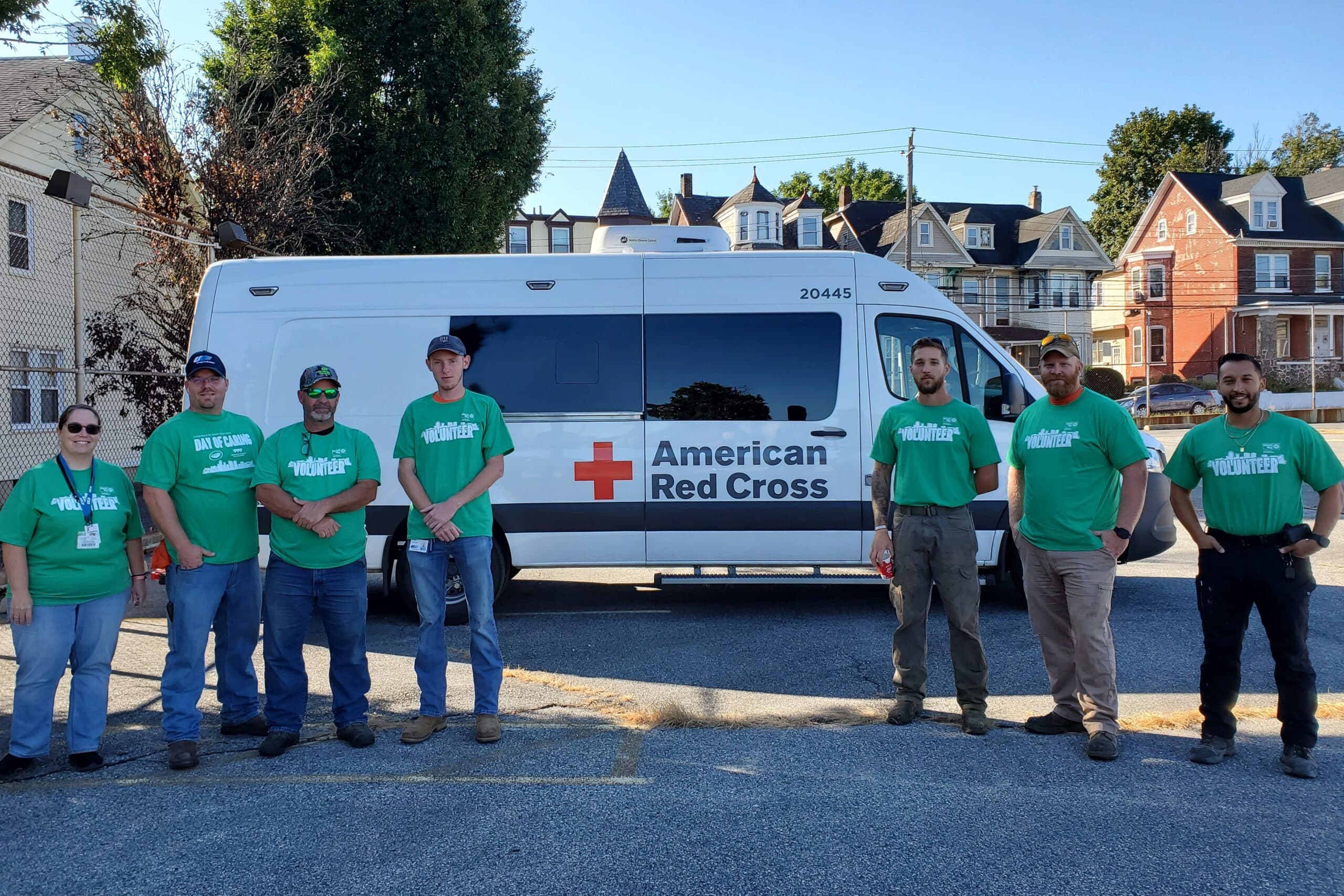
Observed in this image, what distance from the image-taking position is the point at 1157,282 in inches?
1978

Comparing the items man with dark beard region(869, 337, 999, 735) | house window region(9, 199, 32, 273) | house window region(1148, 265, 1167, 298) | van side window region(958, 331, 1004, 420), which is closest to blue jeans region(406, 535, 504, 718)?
man with dark beard region(869, 337, 999, 735)

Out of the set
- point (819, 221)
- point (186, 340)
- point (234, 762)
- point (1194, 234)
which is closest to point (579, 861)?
point (234, 762)

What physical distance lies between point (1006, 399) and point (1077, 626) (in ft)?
11.0

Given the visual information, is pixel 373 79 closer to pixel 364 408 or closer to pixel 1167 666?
pixel 364 408

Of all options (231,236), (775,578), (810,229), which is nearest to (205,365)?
(775,578)

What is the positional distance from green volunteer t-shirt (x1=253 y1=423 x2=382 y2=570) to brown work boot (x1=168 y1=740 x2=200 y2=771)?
91 cm

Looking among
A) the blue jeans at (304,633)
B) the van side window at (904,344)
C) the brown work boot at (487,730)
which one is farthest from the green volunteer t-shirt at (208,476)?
the van side window at (904,344)

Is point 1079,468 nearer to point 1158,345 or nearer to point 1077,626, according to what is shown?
A: point 1077,626

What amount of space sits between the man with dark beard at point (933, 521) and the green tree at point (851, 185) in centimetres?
6147

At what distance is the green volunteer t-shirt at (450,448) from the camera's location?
5184 millimetres

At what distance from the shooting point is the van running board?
7.98 metres

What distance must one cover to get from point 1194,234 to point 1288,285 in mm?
4576

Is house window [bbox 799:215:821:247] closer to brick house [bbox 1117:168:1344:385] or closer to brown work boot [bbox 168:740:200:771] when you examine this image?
brick house [bbox 1117:168:1344:385]

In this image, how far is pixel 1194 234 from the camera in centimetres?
4925
